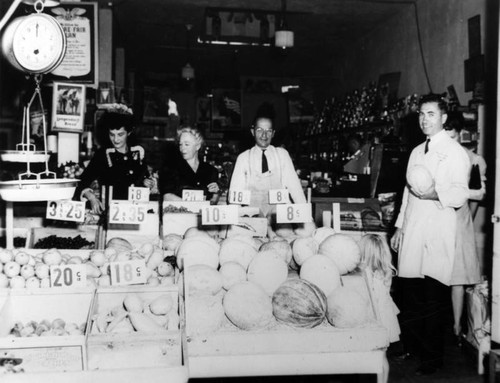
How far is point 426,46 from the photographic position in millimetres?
8203

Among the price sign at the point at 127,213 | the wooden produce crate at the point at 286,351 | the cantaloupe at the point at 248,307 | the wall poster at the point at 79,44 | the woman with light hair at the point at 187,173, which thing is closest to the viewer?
the wooden produce crate at the point at 286,351

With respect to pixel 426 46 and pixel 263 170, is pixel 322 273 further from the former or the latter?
pixel 426 46

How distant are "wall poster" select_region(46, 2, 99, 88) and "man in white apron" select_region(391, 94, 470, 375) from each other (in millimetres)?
4364

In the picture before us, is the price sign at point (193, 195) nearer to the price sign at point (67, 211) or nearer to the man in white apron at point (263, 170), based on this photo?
the man in white apron at point (263, 170)

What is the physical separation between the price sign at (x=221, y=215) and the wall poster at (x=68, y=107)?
3.95 meters

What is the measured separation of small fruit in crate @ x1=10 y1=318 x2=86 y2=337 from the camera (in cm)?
292

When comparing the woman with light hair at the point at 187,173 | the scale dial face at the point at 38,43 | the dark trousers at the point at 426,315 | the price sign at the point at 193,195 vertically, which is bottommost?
the dark trousers at the point at 426,315

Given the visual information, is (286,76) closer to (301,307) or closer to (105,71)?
(105,71)

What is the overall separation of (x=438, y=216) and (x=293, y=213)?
3.79 feet

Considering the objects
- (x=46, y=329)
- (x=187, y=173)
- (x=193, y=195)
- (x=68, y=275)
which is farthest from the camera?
(x=187, y=173)

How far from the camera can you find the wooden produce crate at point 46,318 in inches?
96.3

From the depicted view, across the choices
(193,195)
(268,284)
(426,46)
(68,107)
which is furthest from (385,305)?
(426,46)

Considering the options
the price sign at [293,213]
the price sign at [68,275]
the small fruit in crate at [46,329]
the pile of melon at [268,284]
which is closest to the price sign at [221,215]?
the pile of melon at [268,284]

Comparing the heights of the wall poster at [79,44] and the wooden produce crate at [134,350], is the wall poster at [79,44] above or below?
above
